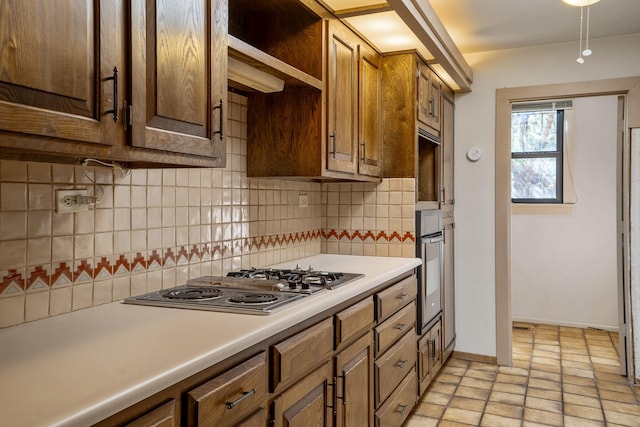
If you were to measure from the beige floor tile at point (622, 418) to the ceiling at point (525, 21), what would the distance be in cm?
240

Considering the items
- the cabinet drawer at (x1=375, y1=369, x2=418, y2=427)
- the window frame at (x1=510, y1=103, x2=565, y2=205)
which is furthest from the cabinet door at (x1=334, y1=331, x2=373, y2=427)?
the window frame at (x1=510, y1=103, x2=565, y2=205)

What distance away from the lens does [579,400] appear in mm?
3143

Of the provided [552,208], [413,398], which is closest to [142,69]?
[413,398]

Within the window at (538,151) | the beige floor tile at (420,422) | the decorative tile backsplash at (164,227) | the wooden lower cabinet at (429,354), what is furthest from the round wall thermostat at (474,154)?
the beige floor tile at (420,422)

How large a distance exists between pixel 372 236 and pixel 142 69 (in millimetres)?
2101

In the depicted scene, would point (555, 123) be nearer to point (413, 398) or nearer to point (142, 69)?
point (413, 398)

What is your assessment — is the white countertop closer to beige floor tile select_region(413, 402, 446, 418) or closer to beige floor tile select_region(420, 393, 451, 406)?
beige floor tile select_region(413, 402, 446, 418)

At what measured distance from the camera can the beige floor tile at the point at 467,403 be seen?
302cm

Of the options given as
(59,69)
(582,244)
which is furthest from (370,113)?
(582,244)

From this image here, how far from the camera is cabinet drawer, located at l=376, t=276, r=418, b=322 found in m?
2.29

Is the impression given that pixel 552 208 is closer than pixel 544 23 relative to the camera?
No

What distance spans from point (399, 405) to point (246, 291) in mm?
1235

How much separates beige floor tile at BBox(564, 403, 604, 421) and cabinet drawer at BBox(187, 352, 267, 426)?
2372 mm

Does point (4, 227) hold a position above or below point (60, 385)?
above
